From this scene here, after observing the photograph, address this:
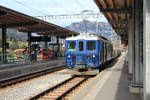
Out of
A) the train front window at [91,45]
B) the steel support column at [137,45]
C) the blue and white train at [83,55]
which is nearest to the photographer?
the steel support column at [137,45]

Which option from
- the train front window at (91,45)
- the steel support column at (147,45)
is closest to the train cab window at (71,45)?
the train front window at (91,45)

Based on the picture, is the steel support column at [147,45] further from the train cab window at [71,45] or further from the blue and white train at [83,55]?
the train cab window at [71,45]

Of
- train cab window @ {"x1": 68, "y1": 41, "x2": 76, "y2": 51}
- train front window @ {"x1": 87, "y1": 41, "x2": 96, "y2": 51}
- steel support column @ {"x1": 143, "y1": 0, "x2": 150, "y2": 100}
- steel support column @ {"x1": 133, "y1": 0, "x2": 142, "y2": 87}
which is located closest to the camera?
steel support column @ {"x1": 143, "y1": 0, "x2": 150, "y2": 100}

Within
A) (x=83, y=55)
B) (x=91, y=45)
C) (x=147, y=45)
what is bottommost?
(x=83, y=55)

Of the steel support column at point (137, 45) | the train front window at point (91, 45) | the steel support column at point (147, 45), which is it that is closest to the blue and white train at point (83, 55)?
the train front window at point (91, 45)

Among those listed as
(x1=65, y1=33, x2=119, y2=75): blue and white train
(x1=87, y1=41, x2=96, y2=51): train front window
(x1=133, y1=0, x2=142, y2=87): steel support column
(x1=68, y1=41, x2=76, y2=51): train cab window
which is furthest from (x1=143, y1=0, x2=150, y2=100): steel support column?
(x1=68, y1=41, x2=76, y2=51): train cab window

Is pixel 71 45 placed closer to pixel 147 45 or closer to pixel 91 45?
pixel 91 45

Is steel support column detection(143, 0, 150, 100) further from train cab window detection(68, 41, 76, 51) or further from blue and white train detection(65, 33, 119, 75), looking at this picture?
train cab window detection(68, 41, 76, 51)

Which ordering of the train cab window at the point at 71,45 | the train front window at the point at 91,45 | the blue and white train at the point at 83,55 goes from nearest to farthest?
the blue and white train at the point at 83,55
the train front window at the point at 91,45
the train cab window at the point at 71,45

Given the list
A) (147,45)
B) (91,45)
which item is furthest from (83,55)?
Answer: (147,45)

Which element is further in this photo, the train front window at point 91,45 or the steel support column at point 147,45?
the train front window at point 91,45

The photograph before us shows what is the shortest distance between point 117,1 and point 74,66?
4726 mm

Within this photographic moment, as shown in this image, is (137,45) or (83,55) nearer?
(137,45)

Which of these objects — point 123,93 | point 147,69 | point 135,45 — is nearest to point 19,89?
point 123,93
